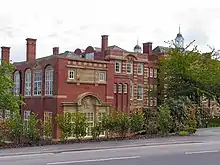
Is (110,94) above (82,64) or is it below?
below

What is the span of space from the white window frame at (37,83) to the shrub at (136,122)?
42.6 feet

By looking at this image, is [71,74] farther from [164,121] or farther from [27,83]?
[164,121]

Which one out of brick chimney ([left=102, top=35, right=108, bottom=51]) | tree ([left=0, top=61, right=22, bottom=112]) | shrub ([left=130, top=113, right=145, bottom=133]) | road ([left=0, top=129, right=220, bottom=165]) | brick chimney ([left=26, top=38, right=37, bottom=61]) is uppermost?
brick chimney ([left=102, top=35, right=108, bottom=51])

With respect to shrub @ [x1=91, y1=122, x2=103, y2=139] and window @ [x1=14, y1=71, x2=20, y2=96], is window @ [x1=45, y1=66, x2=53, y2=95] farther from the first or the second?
shrub @ [x1=91, y1=122, x2=103, y2=139]

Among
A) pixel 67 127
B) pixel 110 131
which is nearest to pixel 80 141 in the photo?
pixel 67 127

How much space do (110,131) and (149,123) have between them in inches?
139

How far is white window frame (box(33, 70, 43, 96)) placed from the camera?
37.2m

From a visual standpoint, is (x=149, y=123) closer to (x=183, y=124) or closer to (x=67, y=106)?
(x=183, y=124)

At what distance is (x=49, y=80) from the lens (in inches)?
1409

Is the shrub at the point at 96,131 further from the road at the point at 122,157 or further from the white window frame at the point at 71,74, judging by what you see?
the white window frame at the point at 71,74

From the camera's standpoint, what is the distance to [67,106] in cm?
3438

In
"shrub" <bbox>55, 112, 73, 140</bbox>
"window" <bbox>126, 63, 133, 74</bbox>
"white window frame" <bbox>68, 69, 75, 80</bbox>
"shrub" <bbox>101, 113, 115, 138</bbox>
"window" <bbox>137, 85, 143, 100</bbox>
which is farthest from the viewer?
"window" <bbox>137, 85, 143, 100</bbox>

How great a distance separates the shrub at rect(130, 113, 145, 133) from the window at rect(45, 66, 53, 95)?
10.9m

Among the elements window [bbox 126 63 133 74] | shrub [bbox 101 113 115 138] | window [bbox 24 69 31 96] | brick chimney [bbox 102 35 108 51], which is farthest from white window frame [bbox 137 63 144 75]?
shrub [bbox 101 113 115 138]
